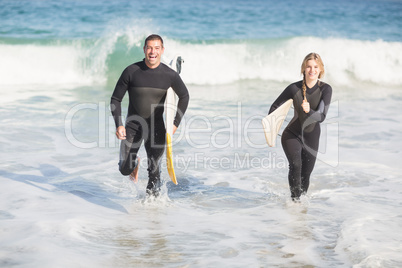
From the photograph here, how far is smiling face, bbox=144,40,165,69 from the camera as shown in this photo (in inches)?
221

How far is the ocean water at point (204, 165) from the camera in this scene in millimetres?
4863

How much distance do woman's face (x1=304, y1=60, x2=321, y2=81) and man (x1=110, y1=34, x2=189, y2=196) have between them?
1389 millimetres

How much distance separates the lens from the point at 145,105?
19.2ft

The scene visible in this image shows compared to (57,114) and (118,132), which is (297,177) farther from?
(57,114)

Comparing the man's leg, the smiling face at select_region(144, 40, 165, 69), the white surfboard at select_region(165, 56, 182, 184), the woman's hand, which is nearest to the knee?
the woman's hand

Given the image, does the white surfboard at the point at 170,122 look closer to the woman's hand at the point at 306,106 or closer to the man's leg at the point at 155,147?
the man's leg at the point at 155,147

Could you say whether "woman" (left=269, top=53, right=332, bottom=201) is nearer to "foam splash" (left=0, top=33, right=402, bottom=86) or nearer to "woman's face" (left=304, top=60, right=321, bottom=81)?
"woman's face" (left=304, top=60, right=321, bottom=81)

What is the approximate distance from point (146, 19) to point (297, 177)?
766 inches

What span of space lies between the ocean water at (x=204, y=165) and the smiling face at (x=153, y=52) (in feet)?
5.37

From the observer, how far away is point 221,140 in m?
9.27

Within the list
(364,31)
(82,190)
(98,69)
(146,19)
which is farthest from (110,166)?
(364,31)

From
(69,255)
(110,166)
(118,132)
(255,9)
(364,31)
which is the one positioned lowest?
(69,255)

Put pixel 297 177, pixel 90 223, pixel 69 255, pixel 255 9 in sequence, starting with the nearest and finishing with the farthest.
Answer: pixel 69 255
pixel 90 223
pixel 297 177
pixel 255 9

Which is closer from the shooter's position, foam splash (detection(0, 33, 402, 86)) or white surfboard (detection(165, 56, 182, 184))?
white surfboard (detection(165, 56, 182, 184))
